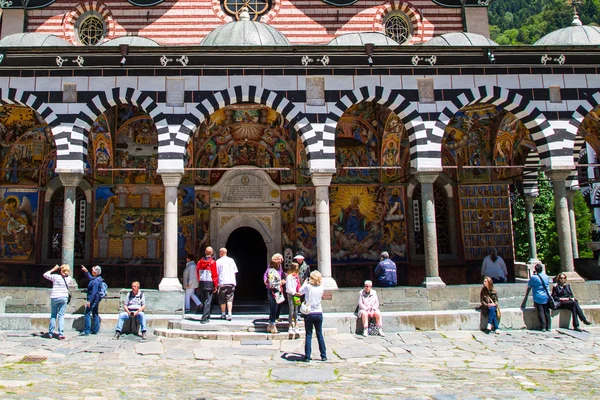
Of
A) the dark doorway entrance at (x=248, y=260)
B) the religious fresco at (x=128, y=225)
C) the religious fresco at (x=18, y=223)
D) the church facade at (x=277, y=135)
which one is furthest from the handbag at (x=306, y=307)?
the religious fresco at (x=18, y=223)

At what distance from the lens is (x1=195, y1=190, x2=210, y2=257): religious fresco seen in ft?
48.4

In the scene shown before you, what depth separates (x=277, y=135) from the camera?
15172 mm

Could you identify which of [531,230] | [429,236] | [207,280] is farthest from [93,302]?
[531,230]

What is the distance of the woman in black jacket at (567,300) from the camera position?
1046cm

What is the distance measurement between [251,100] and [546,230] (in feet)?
82.0

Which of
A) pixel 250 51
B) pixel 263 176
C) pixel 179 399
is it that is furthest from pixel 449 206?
pixel 179 399

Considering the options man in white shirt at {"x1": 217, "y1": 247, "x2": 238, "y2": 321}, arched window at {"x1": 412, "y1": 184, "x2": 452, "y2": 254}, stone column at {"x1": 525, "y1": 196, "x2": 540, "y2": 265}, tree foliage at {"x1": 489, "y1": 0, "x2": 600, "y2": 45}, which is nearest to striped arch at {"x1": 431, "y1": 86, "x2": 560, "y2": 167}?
arched window at {"x1": 412, "y1": 184, "x2": 452, "y2": 254}

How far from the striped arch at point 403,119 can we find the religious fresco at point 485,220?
4.14 m

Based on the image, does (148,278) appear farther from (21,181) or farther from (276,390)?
(276,390)

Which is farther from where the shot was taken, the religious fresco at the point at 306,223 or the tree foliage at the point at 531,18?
the tree foliage at the point at 531,18

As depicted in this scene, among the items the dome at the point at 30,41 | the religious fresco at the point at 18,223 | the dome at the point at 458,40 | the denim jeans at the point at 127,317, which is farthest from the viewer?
the religious fresco at the point at 18,223

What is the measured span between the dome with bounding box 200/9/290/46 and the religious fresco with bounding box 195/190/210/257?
167 inches

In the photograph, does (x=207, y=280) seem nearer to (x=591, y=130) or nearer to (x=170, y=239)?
(x=170, y=239)

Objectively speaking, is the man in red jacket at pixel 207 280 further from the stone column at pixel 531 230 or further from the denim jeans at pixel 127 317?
the stone column at pixel 531 230
